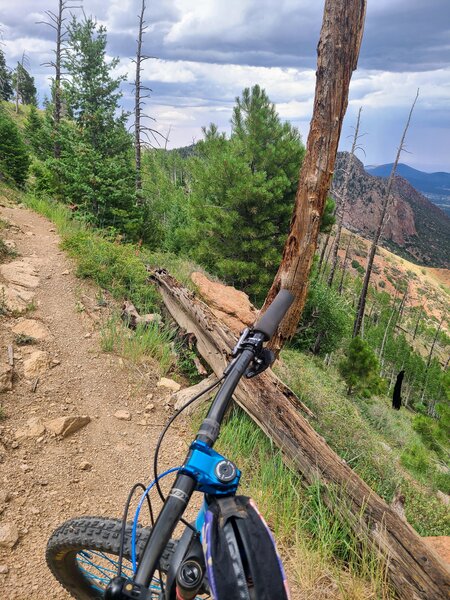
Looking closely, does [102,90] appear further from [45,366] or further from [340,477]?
[340,477]

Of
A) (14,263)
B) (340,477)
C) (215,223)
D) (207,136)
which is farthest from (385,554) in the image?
(207,136)

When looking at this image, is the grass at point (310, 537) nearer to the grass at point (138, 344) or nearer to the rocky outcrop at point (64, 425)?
the rocky outcrop at point (64, 425)

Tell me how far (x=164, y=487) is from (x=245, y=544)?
3.02 m

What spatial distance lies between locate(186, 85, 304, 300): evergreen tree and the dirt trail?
9024mm

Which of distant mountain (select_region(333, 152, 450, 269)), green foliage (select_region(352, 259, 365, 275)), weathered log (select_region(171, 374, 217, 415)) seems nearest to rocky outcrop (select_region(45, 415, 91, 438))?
weathered log (select_region(171, 374, 217, 415))

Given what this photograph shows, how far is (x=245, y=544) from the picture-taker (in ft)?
3.19

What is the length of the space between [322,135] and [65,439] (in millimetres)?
4611

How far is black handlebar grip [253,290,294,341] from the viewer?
155cm

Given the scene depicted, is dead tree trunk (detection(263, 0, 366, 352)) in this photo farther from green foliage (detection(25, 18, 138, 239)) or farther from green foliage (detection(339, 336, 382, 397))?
green foliage (detection(339, 336, 382, 397))

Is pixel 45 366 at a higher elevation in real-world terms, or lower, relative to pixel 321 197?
lower

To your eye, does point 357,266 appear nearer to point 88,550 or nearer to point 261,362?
point 88,550

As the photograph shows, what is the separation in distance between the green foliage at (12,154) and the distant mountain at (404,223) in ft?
371

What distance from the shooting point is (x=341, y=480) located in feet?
11.1

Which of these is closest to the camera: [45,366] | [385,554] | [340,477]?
[385,554]
